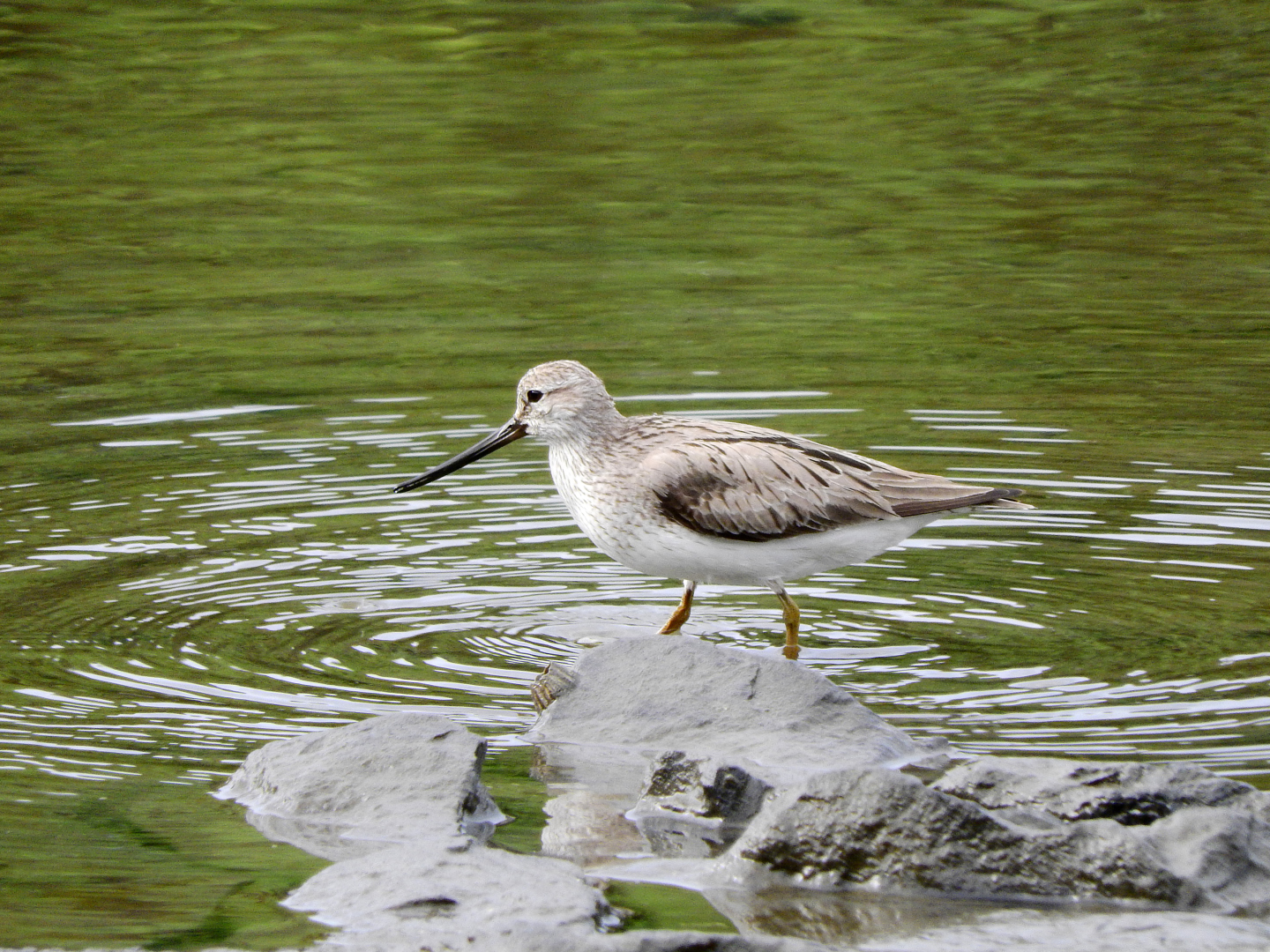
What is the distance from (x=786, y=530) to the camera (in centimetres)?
846

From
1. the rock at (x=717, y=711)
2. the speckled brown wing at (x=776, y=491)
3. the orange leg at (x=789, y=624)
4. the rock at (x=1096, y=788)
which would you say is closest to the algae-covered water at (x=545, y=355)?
the orange leg at (x=789, y=624)

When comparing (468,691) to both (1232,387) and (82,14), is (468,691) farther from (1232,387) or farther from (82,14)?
(82,14)

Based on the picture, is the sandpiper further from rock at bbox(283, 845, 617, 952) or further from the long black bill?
rock at bbox(283, 845, 617, 952)

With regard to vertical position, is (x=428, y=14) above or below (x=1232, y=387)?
above

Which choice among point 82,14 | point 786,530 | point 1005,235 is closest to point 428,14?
point 82,14

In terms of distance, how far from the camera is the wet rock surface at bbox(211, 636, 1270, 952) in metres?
5.22

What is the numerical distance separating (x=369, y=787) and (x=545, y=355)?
7.79 m

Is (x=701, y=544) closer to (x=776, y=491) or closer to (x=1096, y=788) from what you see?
(x=776, y=491)

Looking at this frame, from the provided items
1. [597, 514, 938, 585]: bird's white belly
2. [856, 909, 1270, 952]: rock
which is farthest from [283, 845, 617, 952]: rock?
[597, 514, 938, 585]: bird's white belly

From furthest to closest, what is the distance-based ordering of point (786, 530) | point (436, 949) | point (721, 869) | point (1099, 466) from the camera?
1. point (1099, 466)
2. point (786, 530)
3. point (721, 869)
4. point (436, 949)

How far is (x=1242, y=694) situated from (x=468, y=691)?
304 centimetres

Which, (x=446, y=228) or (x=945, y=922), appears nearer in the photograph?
(x=945, y=922)

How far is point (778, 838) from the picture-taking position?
5.69 metres

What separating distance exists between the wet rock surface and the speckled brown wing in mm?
1499
